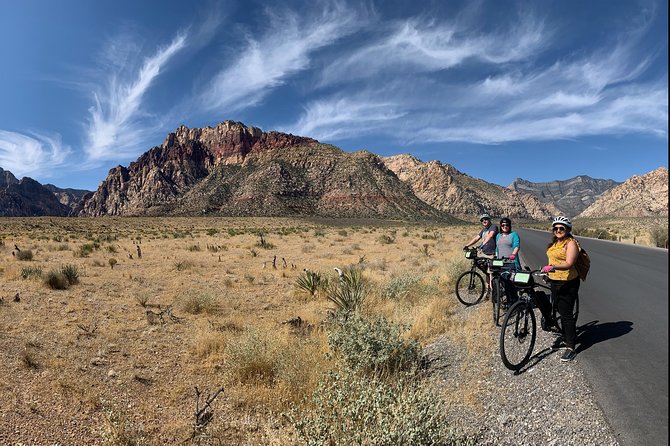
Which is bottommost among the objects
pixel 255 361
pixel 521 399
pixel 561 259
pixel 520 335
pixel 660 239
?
pixel 255 361

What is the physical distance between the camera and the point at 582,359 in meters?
5.16

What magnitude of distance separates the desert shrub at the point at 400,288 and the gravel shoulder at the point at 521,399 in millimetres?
4007

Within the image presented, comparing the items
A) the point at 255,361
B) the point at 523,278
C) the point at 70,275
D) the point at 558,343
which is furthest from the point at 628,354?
the point at 70,275

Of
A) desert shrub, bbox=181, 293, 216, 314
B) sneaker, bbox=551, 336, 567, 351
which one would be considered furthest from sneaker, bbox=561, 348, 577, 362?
desert shrub, bbox=181, 293, 216, 314

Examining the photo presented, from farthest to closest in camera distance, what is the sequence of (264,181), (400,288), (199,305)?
(264,181)
(400,288)
(199,305)

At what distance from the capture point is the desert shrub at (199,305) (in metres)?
10.1

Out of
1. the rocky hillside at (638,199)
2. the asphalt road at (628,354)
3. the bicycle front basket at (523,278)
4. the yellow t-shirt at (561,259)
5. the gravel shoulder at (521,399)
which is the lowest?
the gravel shoulder at (521,399)

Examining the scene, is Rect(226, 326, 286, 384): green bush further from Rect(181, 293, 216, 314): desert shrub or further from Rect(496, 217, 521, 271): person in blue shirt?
Rect(496, 217, 521, 271): person in blue shirt

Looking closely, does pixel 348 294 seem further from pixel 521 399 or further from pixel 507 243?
pixel 521 399

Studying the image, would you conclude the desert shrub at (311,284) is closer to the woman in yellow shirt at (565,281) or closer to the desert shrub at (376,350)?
the desert shrub at (376,350)

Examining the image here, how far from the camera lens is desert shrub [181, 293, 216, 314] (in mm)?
10055

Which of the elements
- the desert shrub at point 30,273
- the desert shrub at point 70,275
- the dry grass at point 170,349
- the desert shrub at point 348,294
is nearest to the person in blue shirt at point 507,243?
the dry grass at point 170,349

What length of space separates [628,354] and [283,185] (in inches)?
4342

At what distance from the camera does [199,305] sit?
398 inches
